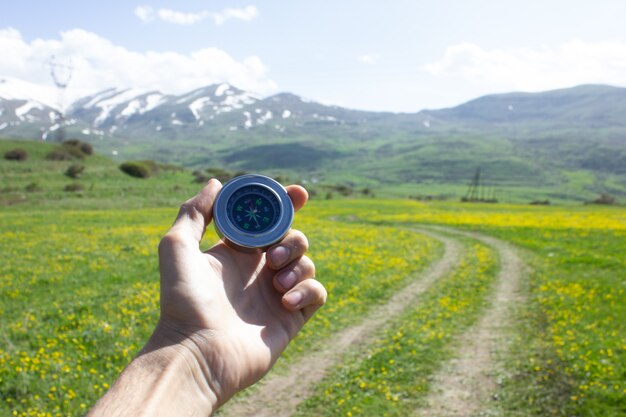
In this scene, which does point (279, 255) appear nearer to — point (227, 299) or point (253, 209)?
point (253, 209)

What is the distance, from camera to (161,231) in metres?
35.2

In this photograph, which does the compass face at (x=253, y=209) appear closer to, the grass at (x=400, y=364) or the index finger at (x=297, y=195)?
the index finger at (x=297, y=195)

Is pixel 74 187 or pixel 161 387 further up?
pixel 161 387

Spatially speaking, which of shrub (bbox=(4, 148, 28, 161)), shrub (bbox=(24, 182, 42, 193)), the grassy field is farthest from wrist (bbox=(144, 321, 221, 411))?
shrub (bbox=(4, 148, 28, 161))

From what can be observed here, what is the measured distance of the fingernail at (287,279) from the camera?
15.0ft

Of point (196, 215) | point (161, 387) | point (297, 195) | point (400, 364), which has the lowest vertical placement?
point (400, 364)

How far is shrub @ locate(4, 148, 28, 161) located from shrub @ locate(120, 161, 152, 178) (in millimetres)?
14152

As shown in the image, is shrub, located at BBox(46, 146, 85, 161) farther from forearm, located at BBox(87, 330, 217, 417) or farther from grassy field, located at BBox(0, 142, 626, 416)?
forearm, located at BBox(87, 330, 217, 417)

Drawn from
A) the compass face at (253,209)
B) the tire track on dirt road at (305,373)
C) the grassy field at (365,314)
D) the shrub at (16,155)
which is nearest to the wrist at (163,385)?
the compass face at (253,209)

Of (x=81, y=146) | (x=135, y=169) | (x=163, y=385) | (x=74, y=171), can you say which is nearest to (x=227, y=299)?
(x=163, y=385)

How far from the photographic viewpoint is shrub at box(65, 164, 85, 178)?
72.3m

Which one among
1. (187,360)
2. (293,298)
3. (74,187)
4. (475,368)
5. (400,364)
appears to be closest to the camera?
(187,360)

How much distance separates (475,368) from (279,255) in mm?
9040

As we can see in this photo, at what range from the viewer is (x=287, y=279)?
4.56 m
